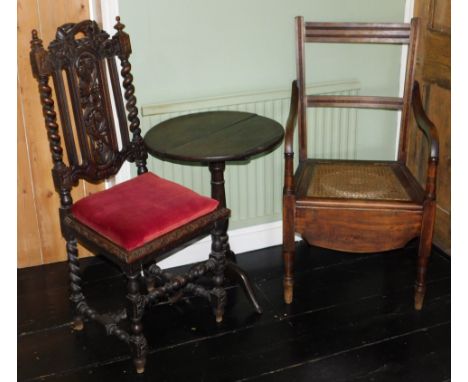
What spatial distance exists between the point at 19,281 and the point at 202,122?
114 cm

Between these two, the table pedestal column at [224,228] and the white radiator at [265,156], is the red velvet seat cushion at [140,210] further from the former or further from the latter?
the white radiator at [265,156]

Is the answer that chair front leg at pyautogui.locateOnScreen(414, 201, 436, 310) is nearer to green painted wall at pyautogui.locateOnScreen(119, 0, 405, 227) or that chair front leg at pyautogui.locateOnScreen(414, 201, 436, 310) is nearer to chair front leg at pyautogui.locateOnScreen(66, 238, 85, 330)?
green painted wall at pyautogui.locateOnScreen(119, 0, 405, 227)

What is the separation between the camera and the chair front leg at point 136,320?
2.17 meters

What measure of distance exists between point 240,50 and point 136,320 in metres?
1.27

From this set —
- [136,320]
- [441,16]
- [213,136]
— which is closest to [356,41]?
[441,16]

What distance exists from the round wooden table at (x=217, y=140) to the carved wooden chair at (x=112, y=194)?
13cm

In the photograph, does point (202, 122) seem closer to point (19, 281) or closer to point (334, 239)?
point (334, 239)

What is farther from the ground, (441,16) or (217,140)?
(441,16)

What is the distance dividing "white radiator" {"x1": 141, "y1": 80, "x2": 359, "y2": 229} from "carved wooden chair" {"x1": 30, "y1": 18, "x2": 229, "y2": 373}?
0.34m

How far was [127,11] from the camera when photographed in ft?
8.39

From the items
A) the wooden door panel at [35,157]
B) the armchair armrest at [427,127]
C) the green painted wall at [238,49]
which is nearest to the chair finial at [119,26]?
the green painted wall at [238,49]

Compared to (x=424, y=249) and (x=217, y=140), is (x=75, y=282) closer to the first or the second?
(x=217, y=140)

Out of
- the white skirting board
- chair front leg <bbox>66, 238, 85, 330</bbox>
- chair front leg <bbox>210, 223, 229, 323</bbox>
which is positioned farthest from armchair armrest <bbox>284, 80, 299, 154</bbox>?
chair front leg <bbox>66, 238, 85, 330</bbox>

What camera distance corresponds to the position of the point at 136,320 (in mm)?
2225
